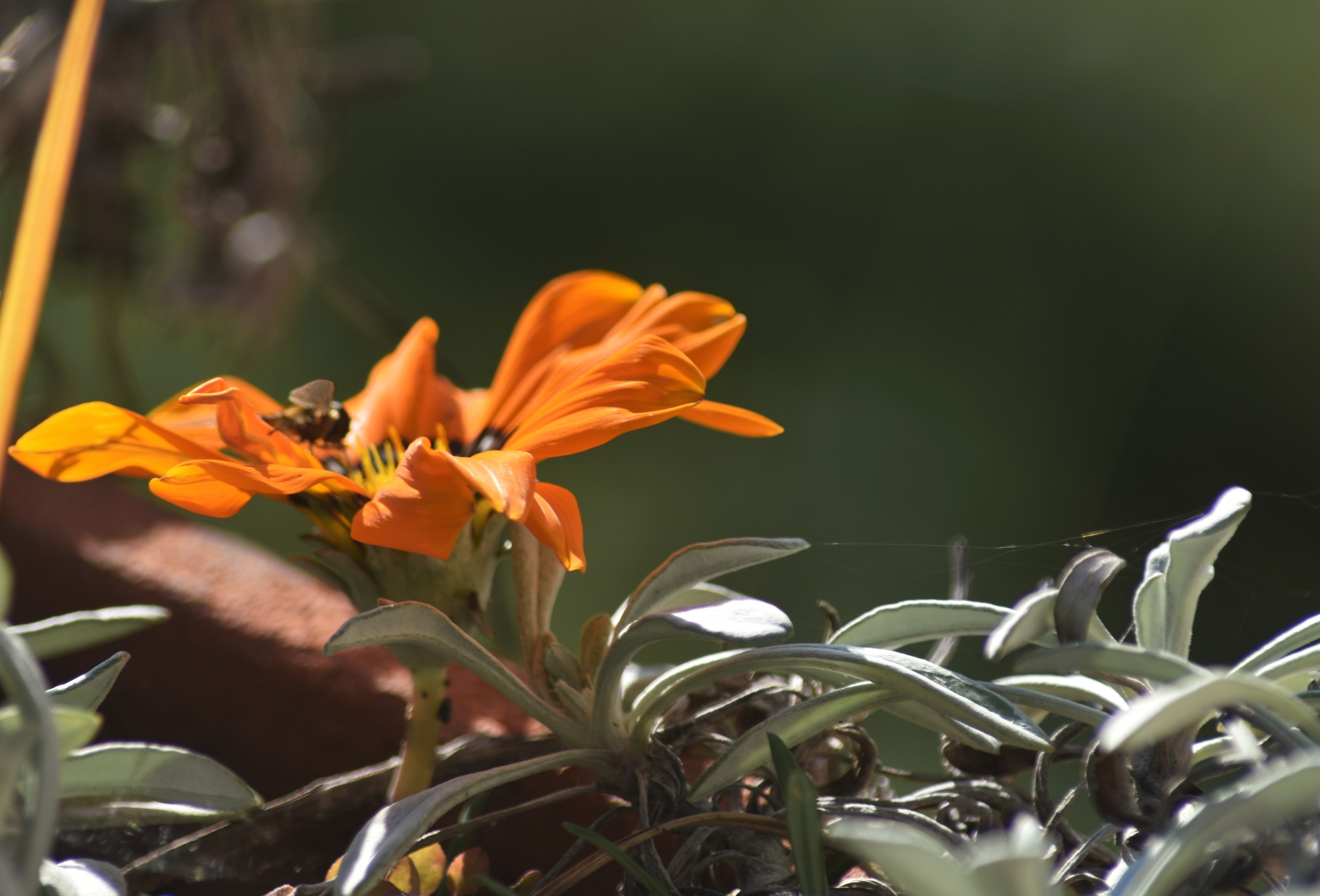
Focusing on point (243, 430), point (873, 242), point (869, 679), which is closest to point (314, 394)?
point (243, 430)

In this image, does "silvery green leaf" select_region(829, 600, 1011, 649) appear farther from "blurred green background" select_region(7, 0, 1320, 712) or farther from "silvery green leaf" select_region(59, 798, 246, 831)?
"blurred green background" select_region(7, 0, 1320, 712)

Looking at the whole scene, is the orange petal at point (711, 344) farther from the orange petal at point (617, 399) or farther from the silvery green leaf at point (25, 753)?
the silvery green leaf at point (25, 753)

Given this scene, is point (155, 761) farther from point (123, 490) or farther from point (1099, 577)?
point (123, 490)

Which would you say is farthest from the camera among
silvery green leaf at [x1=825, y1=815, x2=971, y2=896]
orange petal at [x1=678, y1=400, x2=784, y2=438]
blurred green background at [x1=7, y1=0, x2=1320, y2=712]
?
blurred green background at [x1=7, y1=0, x2=1320, y2=712]

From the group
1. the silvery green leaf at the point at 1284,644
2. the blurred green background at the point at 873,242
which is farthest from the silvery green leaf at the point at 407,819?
the blurred green background at the point at 873,242

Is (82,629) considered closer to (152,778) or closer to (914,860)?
(152,778)

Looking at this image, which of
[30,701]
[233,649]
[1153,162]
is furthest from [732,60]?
[30,701]

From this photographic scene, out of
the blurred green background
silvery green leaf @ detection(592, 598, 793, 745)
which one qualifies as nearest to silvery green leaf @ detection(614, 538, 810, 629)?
silvery green leaf @ detection(592, 598, 793, 745)
